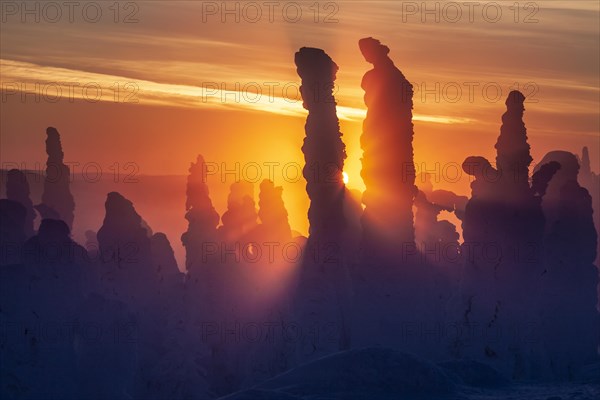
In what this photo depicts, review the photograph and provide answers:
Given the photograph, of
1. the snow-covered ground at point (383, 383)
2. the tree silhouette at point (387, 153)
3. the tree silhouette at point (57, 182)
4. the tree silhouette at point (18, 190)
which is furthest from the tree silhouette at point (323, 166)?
the tree silhouette at point (57, 182)

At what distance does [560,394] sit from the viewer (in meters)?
65.6

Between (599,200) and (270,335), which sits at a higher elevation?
(599,200)

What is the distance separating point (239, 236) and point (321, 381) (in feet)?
199

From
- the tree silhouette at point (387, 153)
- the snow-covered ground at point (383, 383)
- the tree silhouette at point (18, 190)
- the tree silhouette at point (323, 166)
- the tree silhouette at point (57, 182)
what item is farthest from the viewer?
the tree silhouette at point (57, 182)

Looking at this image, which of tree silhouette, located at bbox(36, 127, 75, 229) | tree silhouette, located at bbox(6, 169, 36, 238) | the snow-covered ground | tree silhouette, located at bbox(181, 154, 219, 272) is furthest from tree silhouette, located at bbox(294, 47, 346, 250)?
tree silhouette, located at bbox(36, 127, 75, 229)

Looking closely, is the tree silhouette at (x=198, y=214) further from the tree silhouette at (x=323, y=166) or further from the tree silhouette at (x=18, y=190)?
the tree silhouette at (x=323, y=166)

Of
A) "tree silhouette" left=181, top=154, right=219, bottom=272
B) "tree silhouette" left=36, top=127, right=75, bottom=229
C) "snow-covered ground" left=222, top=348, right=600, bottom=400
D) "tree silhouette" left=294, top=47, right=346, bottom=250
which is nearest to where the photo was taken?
"snow-covered ground" left=222, top=348, right=600, bottom=400

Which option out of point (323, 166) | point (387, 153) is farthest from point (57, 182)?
point (387, 153)

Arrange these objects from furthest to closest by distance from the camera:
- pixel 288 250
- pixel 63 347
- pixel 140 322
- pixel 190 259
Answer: pixel 190 259 < pixel 288 250 < pixel 140 322 < pixel 63 347

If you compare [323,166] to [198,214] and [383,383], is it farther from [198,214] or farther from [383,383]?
[198,214]

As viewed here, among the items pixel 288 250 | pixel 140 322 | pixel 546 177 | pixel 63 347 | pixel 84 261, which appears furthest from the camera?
pixel 288 250

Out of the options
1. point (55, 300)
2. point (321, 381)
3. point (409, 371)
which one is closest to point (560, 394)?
point (409, 371)

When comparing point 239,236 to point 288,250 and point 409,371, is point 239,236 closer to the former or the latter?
point 288,250

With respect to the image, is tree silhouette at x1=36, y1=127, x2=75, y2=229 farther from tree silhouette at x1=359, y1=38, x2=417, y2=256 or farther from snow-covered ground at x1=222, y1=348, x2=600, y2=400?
snow-covered ground at x1=222, y1=348, x2=600, y2=400
